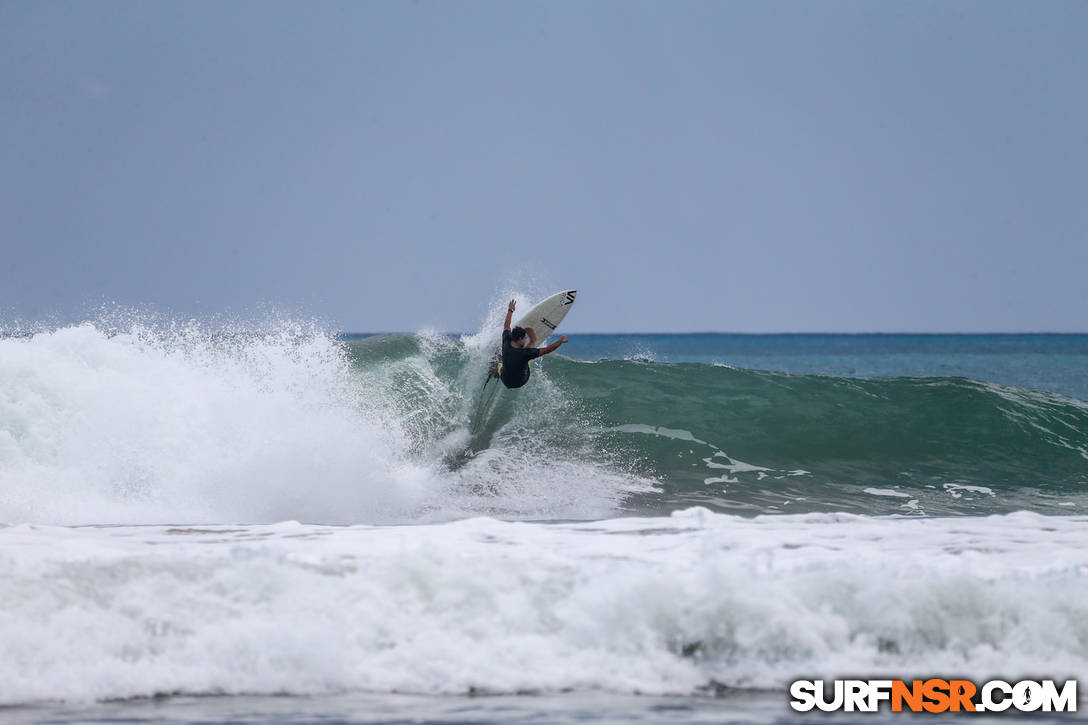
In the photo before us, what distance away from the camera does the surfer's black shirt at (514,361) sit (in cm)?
1311

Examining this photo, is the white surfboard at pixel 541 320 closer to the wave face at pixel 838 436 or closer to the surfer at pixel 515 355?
the surfer at pixel 515 355

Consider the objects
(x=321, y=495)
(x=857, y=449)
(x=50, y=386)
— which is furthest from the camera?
(x=857, y=449)

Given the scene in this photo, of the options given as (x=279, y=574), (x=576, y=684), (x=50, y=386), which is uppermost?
(x=50, y=386)

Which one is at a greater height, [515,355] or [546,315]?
[546,315]

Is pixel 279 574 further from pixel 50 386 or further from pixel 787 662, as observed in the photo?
pixel 50 386

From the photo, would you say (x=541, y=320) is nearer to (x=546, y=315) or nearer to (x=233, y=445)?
(x=546, y=315)

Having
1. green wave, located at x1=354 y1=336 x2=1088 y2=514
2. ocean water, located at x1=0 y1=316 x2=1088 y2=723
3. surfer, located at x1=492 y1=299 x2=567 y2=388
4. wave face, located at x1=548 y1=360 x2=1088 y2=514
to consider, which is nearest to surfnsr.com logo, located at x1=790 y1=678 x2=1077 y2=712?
ocean water, located at x1=0 y1=316 x2=1088 y2=723

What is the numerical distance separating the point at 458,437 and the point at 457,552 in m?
7.53

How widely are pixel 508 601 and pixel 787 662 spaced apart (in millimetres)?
1521

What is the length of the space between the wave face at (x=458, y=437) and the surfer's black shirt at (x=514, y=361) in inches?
35.4

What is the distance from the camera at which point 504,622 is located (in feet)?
17.1

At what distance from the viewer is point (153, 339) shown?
12.7 meters

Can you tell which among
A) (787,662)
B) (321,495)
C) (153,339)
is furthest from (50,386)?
(787,662)

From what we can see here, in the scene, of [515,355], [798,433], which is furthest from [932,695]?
[798,433]
